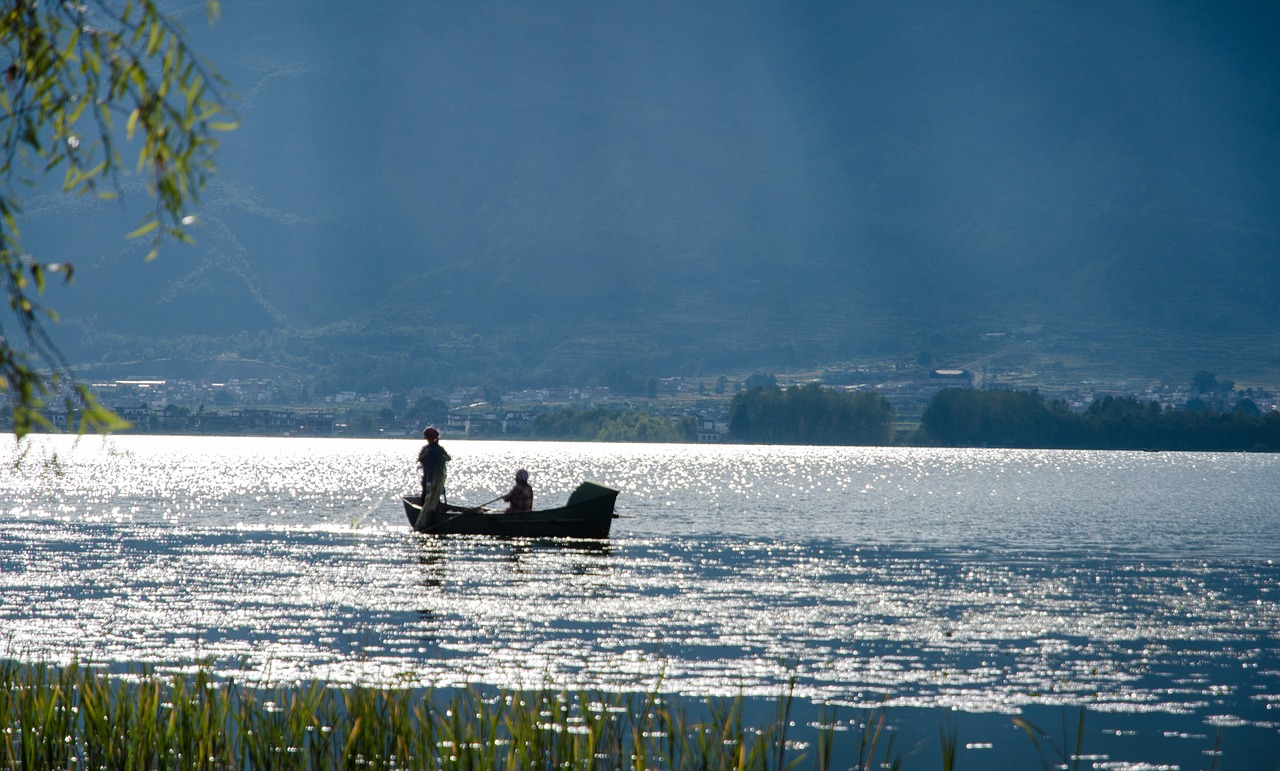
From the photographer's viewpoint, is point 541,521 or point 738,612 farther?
point 541,521

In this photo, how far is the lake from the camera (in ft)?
68.6

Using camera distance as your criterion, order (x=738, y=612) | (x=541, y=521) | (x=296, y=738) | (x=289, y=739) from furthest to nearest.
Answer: (x=541, y=521), (x=738, y=612), (x=289, y=739), (x=296, y=738)

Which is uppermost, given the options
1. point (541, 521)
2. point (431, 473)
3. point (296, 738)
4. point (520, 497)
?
point (431, 473)

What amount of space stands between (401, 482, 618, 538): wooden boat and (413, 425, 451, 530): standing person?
0.34m

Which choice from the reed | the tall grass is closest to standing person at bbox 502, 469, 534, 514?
the reed

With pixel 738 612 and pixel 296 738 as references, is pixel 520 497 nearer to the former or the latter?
pixel 738 612

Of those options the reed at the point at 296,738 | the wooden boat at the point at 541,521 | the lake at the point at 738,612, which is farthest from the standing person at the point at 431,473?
the reed at the point at 296,738

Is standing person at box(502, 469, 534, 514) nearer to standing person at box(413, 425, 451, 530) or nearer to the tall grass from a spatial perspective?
standing person at box(413, 425, 451, 530)

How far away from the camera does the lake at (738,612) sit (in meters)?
20.9

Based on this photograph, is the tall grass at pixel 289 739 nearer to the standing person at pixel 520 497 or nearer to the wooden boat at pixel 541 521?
the wooden boat at pixel 541 521

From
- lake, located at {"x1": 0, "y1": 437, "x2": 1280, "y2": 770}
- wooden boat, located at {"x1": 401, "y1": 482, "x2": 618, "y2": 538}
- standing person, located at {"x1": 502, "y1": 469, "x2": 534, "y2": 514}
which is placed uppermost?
standing person, located at {"x1": 502, "y1": 469, "x2": 534, "y2": 514}

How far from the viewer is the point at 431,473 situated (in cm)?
4919

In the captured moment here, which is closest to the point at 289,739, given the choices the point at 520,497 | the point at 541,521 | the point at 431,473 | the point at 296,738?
the point at 296,738

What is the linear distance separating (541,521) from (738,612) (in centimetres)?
1986
